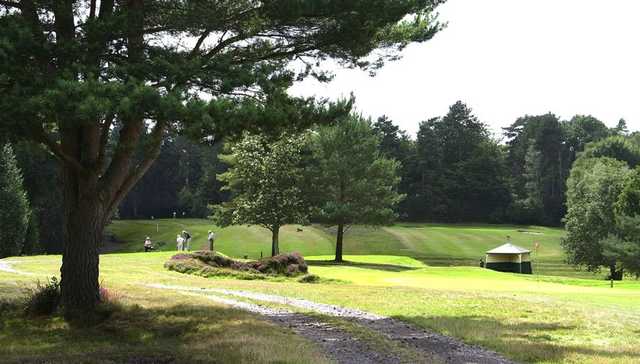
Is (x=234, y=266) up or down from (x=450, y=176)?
down

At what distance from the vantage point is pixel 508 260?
161ft

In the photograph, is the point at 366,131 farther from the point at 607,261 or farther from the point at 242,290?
the point at 242,290

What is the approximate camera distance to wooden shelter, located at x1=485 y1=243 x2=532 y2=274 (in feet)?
160

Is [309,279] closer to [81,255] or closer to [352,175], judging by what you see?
[81,255]

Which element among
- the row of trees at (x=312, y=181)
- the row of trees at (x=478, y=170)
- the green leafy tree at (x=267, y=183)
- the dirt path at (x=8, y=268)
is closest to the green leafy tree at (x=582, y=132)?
the row of trees at (x=478, y=170)

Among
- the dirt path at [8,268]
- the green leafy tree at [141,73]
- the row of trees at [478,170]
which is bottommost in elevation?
Answer: the dirt path at [8,268]

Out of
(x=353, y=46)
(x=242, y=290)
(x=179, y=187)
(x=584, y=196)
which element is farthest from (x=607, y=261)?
(x=179, y=187)

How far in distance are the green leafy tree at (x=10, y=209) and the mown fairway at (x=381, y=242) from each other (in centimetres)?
1644

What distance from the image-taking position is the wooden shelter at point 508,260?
160 feet

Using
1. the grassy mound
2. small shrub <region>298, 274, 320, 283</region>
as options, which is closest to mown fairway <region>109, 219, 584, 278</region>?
the grassy mound

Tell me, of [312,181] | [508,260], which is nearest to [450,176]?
[508,260]

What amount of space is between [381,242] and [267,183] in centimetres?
2845

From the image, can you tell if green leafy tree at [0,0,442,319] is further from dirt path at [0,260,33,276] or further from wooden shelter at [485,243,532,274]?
Answer: wooden shelter at [485,243,532,274]

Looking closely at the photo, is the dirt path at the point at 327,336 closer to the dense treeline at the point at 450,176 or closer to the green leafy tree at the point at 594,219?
the green leafy tree at the point at 594,219
